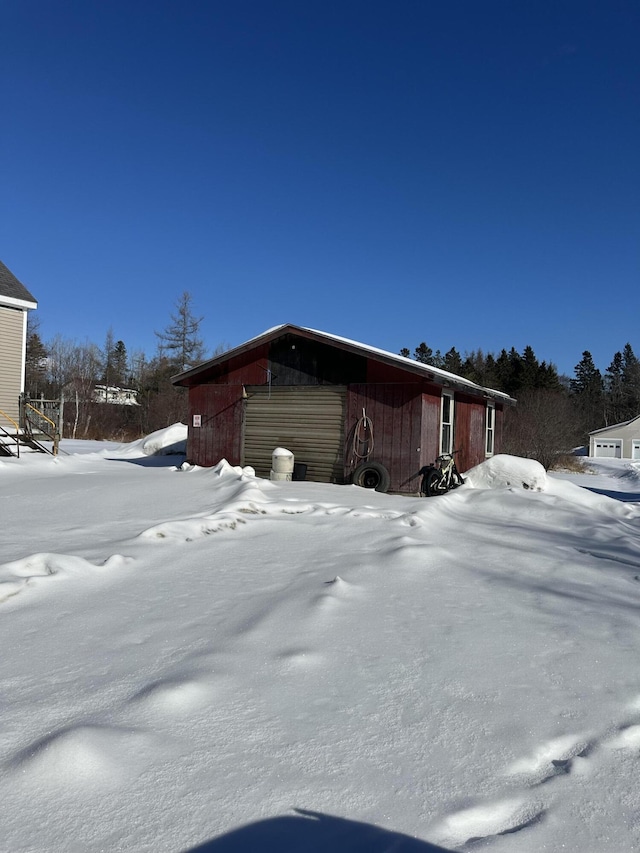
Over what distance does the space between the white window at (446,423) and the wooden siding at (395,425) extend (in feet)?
3.93

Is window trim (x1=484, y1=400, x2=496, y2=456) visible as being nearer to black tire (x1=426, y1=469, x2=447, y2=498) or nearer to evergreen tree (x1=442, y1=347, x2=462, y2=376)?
black tire (x1=426, y1=469, x2=447, y2=498)

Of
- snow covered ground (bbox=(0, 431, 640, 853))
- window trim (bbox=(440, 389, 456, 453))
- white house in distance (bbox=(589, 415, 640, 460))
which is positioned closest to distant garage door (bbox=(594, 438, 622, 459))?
white house in distance (bbox=(589, 415, 640, 460))

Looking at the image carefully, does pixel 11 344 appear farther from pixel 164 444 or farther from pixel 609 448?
pixel 609 448

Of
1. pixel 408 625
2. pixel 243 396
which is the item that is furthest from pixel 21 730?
pixel 243 396

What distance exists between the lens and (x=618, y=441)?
4097cm

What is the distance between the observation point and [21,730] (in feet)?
7.75

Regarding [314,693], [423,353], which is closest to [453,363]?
[423,353]

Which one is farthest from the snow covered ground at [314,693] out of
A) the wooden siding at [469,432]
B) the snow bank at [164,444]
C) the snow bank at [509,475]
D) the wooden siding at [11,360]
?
the snow bank at [164,444]

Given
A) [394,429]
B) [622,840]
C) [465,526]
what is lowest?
[622,840]

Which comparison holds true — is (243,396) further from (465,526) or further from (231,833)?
(231,833)

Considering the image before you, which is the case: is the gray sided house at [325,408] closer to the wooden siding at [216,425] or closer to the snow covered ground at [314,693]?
the wooden siding at [216,425]

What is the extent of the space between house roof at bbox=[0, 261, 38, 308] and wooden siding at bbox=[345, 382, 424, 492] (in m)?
11.4

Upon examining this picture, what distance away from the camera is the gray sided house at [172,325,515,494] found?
436 inches

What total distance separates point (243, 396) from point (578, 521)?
298 inches
